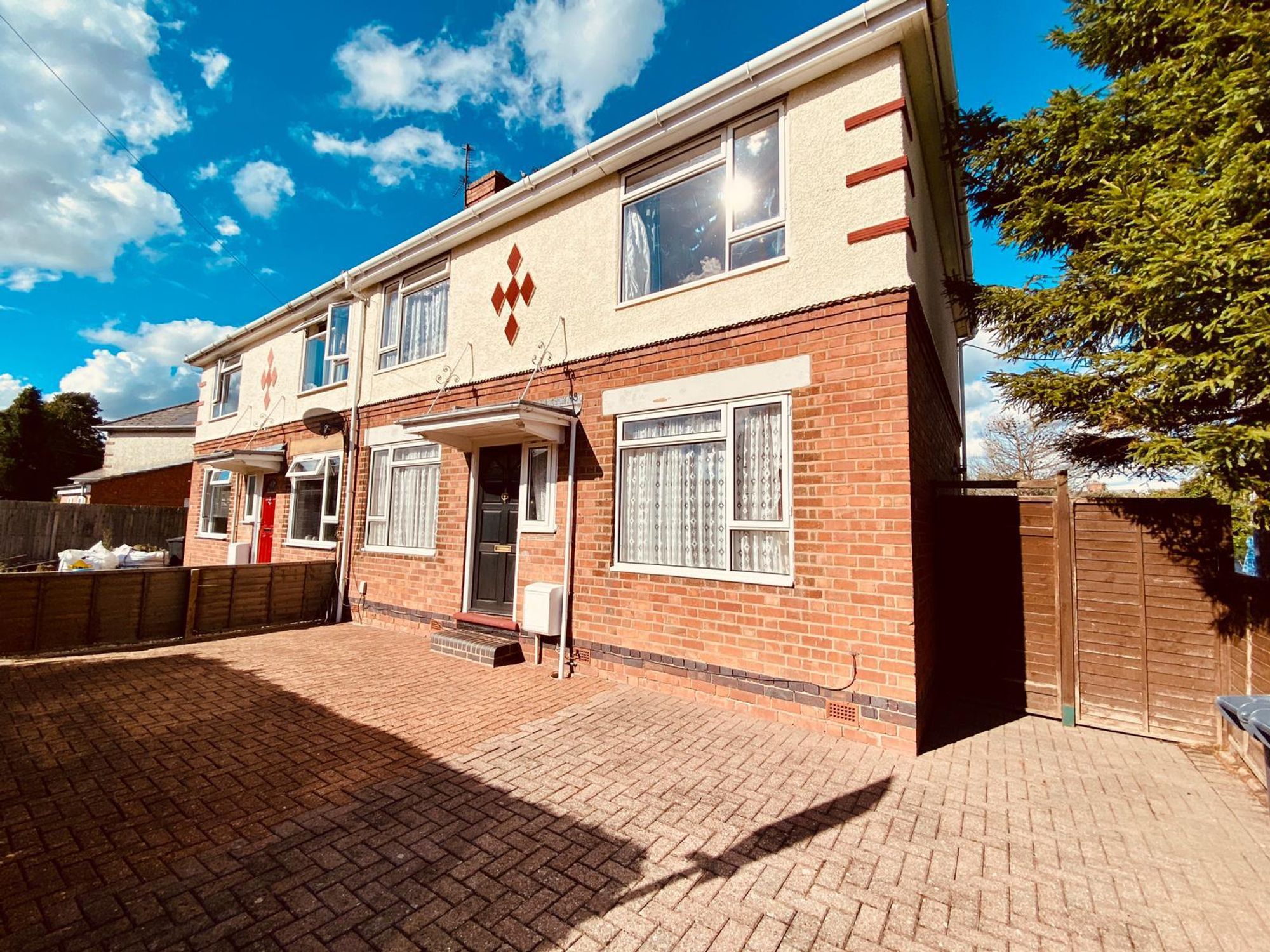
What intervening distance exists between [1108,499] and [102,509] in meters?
24.0

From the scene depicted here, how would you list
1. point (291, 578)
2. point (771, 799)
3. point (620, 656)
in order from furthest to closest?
point (291, 578) < point (620, 656) < point (771, 799)

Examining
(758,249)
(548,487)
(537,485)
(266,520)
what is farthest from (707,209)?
(266,520)

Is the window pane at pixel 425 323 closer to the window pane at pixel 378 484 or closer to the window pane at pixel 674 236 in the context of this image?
the window pane at pixel 378 484

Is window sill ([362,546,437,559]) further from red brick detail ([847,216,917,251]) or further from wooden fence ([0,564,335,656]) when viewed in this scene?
red brick detail ([847,216,917,251])

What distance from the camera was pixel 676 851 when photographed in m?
2.74

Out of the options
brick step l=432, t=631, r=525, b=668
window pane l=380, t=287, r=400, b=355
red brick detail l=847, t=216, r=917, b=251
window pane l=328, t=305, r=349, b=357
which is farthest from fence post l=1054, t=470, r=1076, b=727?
window pane l=328, t=305, r=349, b=357

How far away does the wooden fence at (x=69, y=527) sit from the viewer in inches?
612

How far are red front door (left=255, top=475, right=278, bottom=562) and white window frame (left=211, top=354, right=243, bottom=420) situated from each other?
3139 millimetres

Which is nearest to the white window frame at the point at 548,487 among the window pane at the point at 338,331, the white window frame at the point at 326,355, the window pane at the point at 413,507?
the window pane at the point at 413,507

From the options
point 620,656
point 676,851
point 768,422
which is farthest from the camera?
point 620,656

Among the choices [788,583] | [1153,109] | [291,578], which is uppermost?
[1153,109]

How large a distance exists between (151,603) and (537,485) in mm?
5355

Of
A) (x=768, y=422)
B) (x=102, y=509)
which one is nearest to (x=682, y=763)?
(x=768, y=422)

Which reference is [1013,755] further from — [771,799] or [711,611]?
[711,611]
